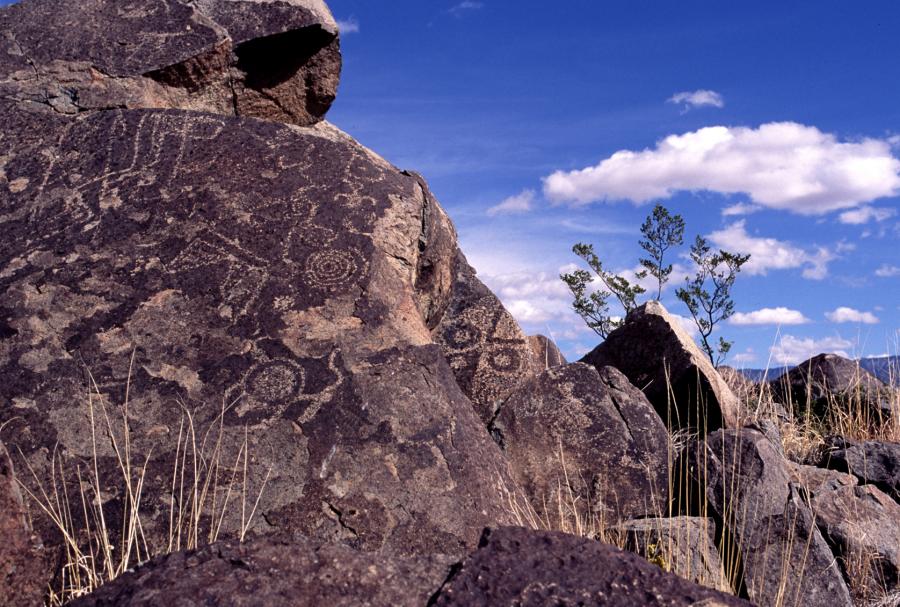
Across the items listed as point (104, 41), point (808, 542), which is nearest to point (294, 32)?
point (104, 41)

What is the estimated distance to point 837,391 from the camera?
277 inches

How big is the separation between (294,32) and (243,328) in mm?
2524

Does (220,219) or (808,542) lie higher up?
(220,219)

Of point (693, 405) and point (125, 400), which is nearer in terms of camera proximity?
point (125, 400)

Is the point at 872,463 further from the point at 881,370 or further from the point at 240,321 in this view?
the point at 240,321

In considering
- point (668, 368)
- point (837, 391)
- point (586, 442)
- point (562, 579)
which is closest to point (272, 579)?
point (562, 579)

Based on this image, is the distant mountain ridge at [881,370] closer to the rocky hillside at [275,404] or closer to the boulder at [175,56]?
the rocky hillside at [275,404]

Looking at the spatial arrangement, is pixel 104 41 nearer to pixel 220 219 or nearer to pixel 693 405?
pixel 220 219

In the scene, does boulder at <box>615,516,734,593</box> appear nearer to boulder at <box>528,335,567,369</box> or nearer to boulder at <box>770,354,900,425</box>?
boulder at <box>528,335,567,369</box>

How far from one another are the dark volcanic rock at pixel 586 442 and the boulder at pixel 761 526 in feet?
0.96

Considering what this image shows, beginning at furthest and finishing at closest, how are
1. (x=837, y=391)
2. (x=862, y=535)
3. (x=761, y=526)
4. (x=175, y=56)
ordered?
(x=837, y=391), (x=175, y=56), (x=862, y=535), (x=761, y=526)

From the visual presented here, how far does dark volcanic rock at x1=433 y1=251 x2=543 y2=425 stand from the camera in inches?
198

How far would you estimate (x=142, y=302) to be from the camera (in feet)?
11.3

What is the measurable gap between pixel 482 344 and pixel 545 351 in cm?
136
